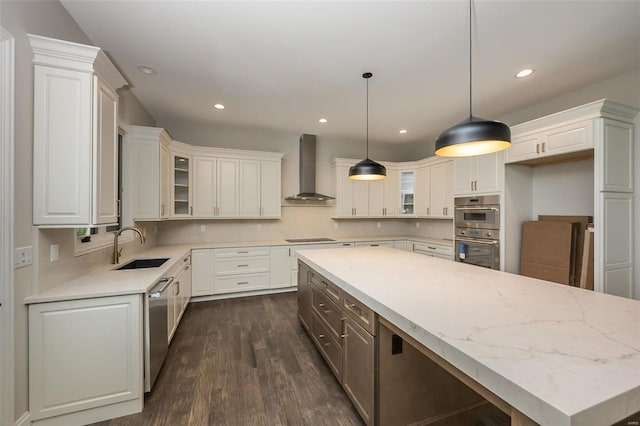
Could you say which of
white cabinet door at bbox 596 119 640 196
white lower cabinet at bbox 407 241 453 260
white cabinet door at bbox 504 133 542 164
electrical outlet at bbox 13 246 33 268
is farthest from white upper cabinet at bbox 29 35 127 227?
white lower cabinet at bbox 407 241 453 260

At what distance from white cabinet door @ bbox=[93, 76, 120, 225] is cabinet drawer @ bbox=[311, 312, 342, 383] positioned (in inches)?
74.8

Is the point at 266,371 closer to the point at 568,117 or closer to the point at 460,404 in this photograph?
→ the point at 460,404

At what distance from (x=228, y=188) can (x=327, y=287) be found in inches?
110

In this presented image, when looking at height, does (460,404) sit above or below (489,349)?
below

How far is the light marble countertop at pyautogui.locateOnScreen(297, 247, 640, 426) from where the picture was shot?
0.68 m

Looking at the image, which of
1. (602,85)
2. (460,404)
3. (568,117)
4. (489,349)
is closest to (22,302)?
(489,349)

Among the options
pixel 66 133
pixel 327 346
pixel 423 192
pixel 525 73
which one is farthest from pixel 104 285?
pixel 423 192

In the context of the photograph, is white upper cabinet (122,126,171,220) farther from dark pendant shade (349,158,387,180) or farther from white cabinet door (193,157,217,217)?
dark pendant shade (349,158,387,180)

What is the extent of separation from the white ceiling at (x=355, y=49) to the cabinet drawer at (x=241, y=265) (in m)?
2.27

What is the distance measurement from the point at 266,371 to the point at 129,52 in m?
3.09

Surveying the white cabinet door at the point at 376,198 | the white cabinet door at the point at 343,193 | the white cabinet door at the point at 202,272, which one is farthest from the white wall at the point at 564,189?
the white cabinet door at the point at 202,272

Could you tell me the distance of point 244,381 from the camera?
82.0 inches

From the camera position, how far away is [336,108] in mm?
3574

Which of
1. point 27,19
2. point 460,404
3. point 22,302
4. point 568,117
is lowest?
point 460,404
